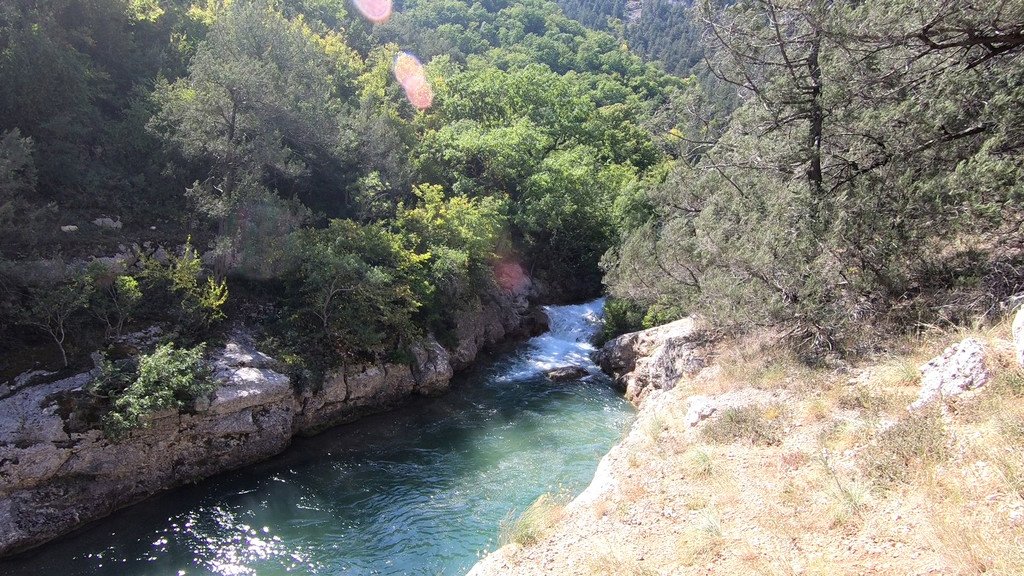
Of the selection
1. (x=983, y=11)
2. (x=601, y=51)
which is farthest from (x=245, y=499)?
(x=601, y=51)

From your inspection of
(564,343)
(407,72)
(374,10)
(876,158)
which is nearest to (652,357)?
(564,343)

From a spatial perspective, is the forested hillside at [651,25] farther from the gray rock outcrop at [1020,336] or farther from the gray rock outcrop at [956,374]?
the gray rock outcrop at [1020,336]

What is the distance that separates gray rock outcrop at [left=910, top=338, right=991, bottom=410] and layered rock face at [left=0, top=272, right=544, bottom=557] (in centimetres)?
1563

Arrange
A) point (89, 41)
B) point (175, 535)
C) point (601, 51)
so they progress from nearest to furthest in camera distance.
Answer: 1. point (175, 535)
2. point (89, 41)
3. point (601, 51)

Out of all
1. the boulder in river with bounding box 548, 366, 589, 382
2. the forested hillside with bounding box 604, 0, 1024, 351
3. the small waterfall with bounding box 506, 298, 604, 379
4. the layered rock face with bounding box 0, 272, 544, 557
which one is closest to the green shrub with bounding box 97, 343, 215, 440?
the layered rock face with bounding box 0, 272, 544, 557

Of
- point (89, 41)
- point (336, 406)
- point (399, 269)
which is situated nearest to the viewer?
point (336, 406)

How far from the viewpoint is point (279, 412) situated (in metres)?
16.1

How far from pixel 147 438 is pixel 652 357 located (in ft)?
52.4

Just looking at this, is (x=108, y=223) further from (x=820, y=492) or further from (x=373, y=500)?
(x=820, y=492)

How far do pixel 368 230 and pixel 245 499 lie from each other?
34.1 ft

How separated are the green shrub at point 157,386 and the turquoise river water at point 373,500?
2.29 meters

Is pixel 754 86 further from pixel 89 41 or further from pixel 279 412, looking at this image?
pixel 89 41

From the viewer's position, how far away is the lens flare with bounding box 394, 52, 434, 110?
3875cm

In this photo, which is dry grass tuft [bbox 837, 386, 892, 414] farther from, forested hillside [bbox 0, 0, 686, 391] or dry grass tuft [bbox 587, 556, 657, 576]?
forested hillside [bbox 0, 0, 686, 391]
